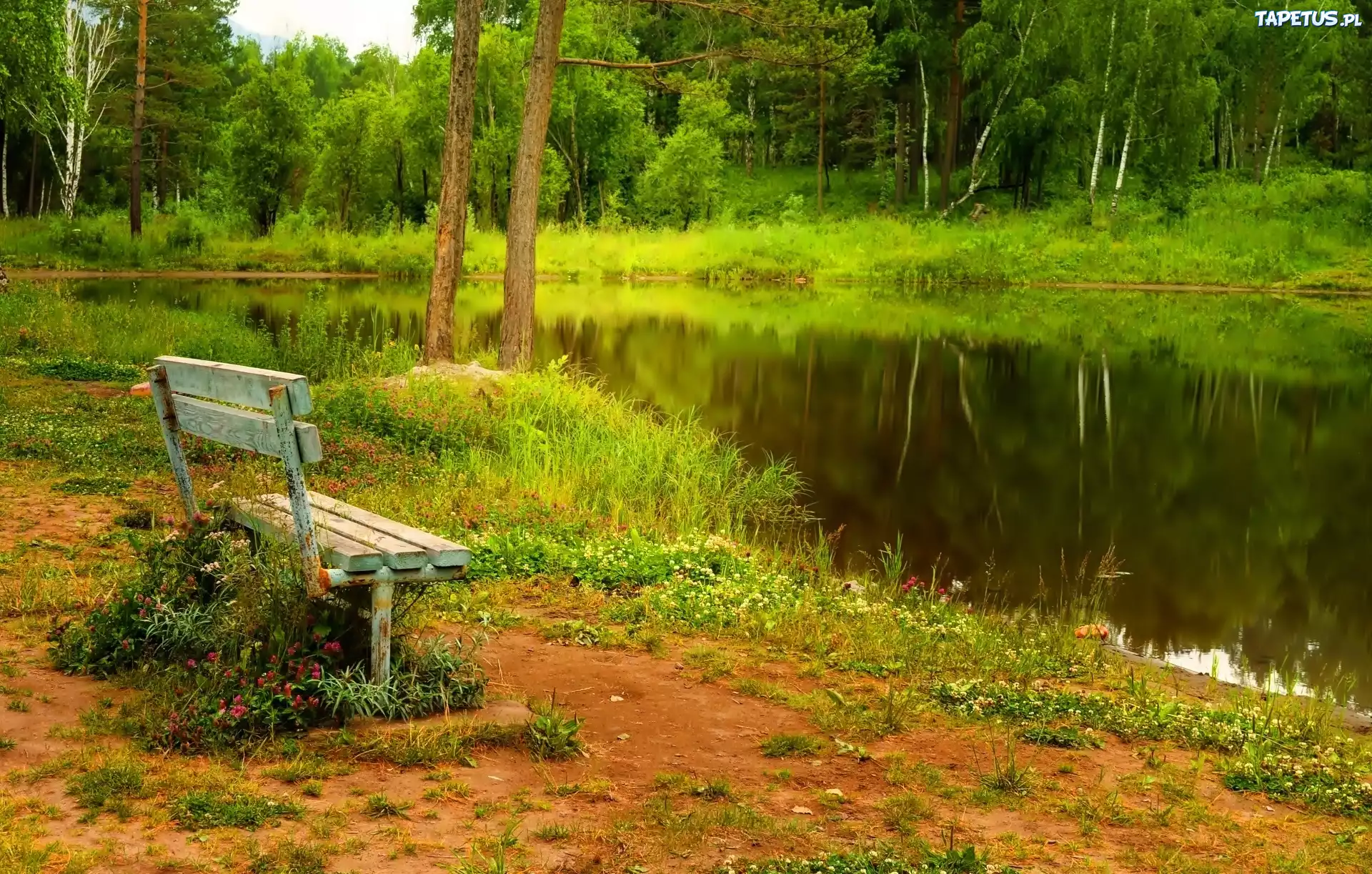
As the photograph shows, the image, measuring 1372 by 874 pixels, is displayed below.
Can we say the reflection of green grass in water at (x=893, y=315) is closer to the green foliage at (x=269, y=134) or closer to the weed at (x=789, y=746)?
the green foliage at (x=269, y=134)

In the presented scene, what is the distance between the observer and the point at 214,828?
13.5 ft

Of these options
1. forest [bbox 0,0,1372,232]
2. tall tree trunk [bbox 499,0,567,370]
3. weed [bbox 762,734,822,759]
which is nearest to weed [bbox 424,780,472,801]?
weed [bbox 762,734,822,759]

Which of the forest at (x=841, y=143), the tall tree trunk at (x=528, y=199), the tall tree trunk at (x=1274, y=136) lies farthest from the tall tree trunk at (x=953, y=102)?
the tall tree trunk at (x=528, y=199)

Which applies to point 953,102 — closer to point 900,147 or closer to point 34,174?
point 900,147

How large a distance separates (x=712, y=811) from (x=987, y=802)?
1164 mm

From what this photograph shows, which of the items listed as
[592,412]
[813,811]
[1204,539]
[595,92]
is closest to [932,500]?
[1204,539]

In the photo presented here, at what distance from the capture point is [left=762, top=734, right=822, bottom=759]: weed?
5.43 metres

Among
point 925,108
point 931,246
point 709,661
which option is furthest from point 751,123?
point 709,661

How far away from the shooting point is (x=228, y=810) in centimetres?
421

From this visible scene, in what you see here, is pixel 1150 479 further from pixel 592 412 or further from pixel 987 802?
pixel 987 802

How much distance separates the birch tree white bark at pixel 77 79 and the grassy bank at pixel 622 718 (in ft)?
127

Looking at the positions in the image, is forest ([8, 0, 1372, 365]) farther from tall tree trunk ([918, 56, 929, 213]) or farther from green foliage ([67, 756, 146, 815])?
green foliage ([67, 756, 146, 815])

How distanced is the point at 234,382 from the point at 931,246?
144ft

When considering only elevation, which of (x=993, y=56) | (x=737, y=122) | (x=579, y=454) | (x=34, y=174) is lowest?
(x=579, y=454)
